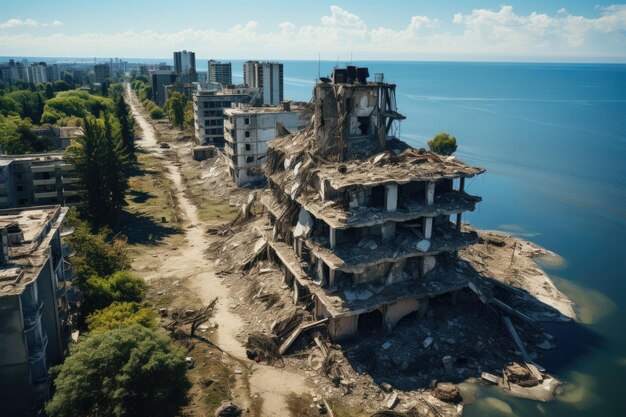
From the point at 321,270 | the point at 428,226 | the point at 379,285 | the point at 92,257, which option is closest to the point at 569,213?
the point at 428,226

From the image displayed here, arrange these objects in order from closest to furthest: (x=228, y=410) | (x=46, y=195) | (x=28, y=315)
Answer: (x=28, y=315) < (x=228, y=410) < (x=46, y=195)

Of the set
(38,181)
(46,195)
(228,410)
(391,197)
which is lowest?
(228,410)

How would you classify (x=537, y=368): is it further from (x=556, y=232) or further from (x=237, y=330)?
(x=556, y=232)

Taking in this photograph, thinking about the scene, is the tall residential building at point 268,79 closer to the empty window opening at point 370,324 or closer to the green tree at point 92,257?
the green tree at point 92,257

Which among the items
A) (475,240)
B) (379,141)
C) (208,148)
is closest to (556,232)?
(475,240)

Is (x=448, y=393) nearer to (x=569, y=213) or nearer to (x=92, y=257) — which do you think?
(x=92, y=257)

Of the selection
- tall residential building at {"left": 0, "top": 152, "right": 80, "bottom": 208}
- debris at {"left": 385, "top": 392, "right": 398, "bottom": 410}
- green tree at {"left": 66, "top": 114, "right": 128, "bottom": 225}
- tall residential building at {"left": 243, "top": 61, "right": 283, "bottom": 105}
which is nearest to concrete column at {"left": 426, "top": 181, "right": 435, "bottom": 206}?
debris at {"left": 385, "top": 392, "right": 398, "bottom": 410}

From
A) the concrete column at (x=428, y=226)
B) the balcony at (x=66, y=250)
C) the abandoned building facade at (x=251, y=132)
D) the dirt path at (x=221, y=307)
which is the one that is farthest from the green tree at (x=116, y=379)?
the abandoned building facade at (x=251, y=132)
